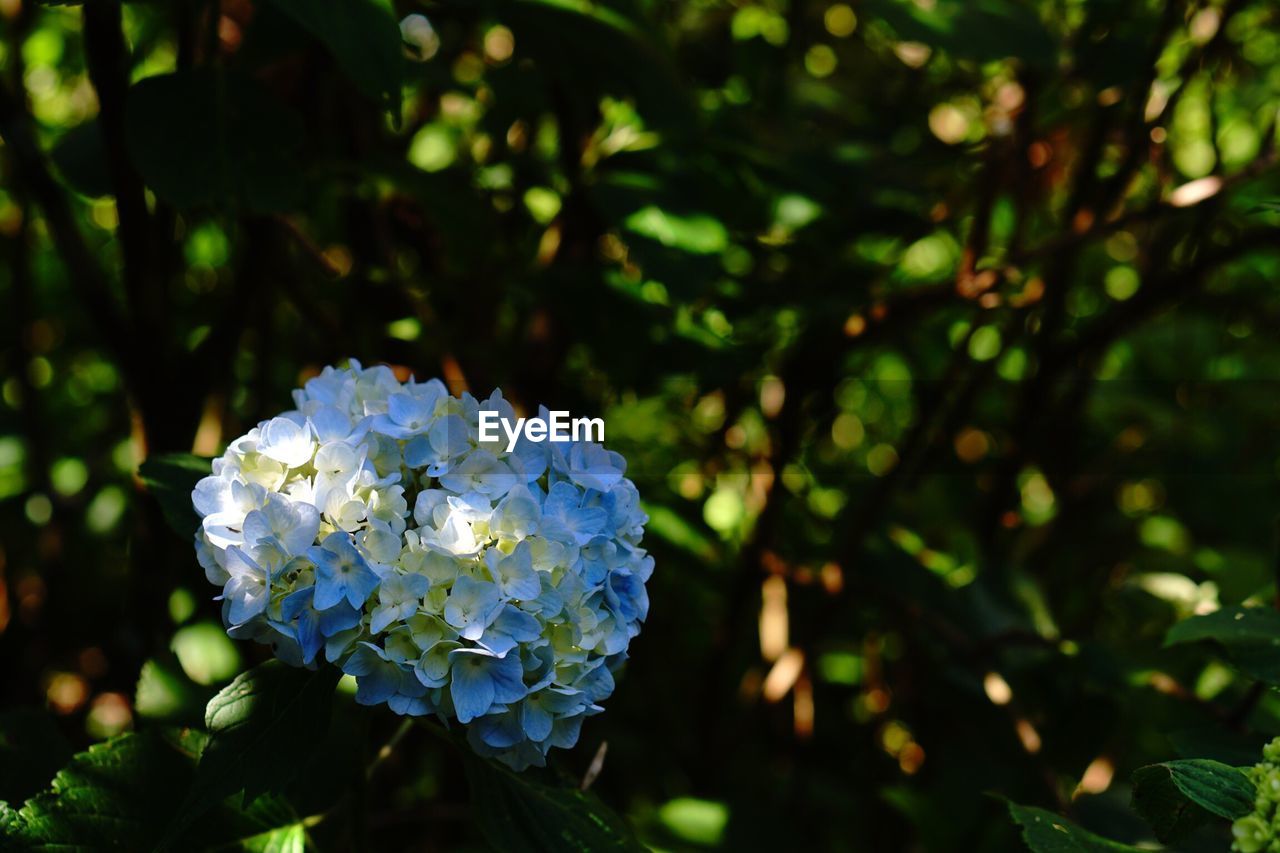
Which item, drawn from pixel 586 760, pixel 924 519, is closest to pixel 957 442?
pixel 924 519

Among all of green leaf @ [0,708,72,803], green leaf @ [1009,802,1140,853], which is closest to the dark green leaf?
green leaf @ [0,708,72,803]

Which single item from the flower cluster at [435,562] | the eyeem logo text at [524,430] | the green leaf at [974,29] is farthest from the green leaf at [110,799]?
the green leaf at [974,29]

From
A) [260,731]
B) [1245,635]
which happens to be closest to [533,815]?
[260,731]

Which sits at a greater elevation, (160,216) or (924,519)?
(160,216)

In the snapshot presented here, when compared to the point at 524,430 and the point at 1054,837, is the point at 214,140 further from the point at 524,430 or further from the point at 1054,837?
the point at 1054,837

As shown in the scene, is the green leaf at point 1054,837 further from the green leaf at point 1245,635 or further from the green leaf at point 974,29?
Result: the green leaf at point 974,29

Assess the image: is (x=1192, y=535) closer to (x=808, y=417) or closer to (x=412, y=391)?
(x=808, y=417)
